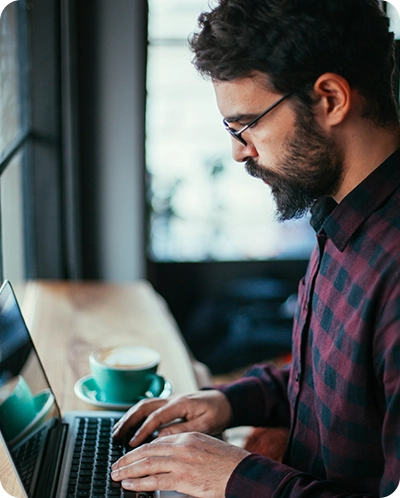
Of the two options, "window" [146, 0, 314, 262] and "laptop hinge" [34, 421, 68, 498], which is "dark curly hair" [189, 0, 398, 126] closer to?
"laptop hinge" [34, 421, 68, 498]

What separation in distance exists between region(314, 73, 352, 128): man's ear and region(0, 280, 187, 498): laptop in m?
0.58

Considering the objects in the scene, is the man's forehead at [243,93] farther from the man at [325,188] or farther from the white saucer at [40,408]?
the white saucer at [40,408]

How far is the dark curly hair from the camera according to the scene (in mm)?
Answer: 941

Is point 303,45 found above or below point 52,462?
above

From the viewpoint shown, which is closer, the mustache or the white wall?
the mustache

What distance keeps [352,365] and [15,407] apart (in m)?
0.48

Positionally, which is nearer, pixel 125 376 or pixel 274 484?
pixel 274 484

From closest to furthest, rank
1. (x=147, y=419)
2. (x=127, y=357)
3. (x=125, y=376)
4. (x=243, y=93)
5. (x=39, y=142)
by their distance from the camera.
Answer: (x=243, y=93)
(x=147, y=419)
(x=125, y=376)
(x=127, y=357)
(x=39, y=142)

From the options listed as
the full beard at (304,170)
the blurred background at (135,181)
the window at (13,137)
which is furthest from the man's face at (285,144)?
the window at (13,137)

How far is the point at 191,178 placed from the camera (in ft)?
11.3

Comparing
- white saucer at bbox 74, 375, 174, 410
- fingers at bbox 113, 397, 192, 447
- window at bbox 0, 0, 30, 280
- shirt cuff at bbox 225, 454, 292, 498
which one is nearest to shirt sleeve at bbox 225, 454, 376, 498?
shirt cuff at bbox 225, 454, 292, 498

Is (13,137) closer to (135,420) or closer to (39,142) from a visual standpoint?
(39,142)

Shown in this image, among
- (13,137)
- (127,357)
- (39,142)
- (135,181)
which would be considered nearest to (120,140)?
(135,181)

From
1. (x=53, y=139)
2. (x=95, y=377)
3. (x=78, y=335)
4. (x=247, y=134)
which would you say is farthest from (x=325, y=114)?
(x=53, y=139)
